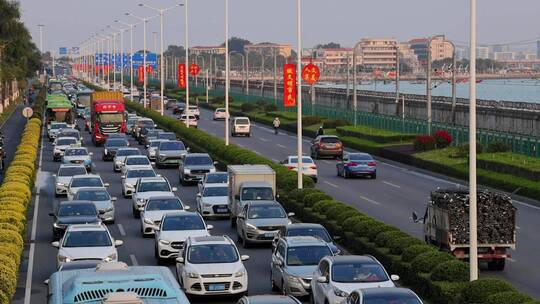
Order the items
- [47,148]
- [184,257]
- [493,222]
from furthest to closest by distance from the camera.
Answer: [47,148] → [493,222] → [184,257]

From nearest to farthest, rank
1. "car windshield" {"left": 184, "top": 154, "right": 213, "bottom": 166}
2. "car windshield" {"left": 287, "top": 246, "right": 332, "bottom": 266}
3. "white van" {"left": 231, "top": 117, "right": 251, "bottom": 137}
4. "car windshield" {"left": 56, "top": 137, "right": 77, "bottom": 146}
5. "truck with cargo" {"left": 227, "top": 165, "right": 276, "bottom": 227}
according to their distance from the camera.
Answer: "car windshield" {"left": 287, "top": 246, "right": 332, "bottom": 266}, "truck with cargo" {"left": 227, "top": 165, "right": 276, "bottom": 227}, "car windshield" {"left": 184, "top": 154, "right": 213, "bottom": 166}, "car windshield" {"left": 56, "top": 137, "right": 77, "bottom": 146}, "white van" {"left": 231, "top": 117, "right": 251, "bottom": 137}

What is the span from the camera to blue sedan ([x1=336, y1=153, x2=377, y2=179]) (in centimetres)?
5775

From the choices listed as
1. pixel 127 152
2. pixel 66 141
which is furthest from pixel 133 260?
pixel 66 141

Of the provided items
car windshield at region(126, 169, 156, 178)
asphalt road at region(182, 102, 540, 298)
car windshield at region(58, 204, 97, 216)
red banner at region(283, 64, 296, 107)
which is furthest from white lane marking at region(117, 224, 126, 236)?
red banner at region(283, 64, 296, 107)

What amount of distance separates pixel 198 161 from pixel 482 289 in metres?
33.5

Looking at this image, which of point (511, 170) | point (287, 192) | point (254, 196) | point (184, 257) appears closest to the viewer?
point (184, 257)

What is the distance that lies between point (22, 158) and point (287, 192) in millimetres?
16226

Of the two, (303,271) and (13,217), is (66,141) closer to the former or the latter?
(13,217)

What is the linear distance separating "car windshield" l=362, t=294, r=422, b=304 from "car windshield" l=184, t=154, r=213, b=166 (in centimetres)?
3469

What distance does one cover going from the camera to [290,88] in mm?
80688

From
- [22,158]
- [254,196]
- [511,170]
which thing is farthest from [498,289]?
[22,158]

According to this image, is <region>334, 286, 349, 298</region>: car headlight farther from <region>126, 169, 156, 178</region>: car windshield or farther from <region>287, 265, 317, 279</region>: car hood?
<region>126, 169, 156, 178</region>: car windshield

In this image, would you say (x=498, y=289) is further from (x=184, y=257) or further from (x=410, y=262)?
(x=184, y=257)

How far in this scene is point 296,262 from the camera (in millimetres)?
27031
